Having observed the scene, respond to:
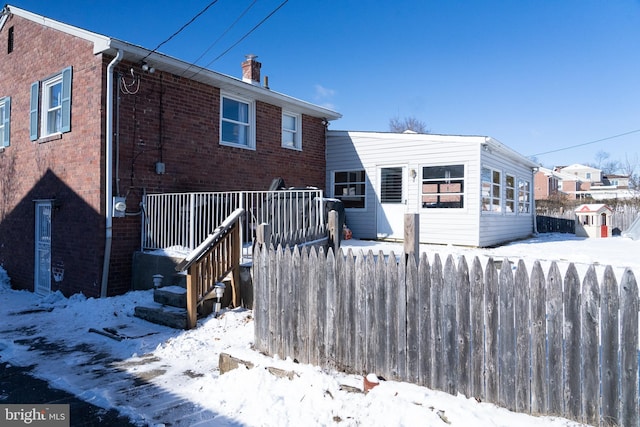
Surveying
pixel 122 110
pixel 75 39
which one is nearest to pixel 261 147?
pixel 122 110

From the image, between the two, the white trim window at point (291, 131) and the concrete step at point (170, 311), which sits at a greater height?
the white trim window at point (291, 131)

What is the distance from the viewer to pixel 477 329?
3270 mm

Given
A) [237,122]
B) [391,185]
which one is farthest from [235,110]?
[391,185]

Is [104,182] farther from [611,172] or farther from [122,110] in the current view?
[611,172]

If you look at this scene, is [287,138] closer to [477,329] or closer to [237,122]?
[237,122]

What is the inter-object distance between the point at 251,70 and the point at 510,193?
10.5 m

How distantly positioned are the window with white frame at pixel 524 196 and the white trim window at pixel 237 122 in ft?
37.8

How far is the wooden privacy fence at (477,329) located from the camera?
9.13 feet

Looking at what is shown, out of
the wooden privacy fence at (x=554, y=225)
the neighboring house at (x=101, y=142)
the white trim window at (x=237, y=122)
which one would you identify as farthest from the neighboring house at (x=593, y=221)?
the white trim window at (x=237, y=122)

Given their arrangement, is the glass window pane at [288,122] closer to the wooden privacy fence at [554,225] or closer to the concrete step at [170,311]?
the concrete step at [170,311]

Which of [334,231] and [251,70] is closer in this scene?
[334,231]

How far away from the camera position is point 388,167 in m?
13.8

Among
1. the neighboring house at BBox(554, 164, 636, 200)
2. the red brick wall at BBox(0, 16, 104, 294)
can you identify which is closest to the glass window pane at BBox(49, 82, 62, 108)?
the red brick wall at BBox(0, 16, 104, 294)

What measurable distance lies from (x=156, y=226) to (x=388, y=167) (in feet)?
25.8
